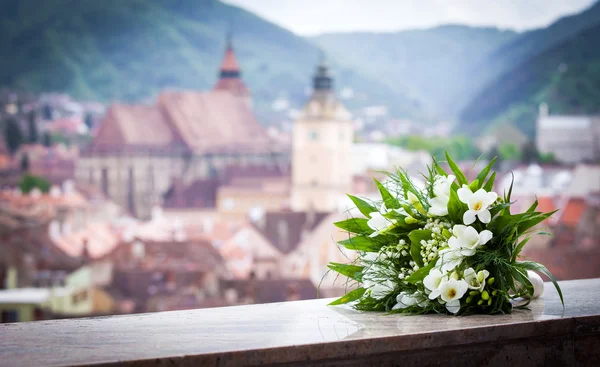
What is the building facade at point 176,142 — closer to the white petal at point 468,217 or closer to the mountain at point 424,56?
the mountain at point 424,56

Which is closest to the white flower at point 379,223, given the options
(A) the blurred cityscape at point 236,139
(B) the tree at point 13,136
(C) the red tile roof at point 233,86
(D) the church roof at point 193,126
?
(A) the blurred cityscape at point 236,139

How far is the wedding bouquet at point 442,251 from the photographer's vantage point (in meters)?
1.76

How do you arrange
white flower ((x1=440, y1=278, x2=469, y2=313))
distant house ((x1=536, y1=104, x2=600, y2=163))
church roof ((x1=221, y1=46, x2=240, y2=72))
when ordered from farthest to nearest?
church roof ((x1=221, y1=46, x2=240, y2=72)) → distant house ((x1=536, y1=104, x2=600, y2=163)) → white flower ((x1=440, y1=278, x2=469, y2=313))

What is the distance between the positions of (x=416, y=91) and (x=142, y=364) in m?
21.3

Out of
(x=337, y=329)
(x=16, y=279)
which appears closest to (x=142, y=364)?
(x=337, y=329)

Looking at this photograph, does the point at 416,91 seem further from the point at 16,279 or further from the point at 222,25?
the point at 16,279

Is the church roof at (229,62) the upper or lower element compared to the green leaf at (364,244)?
upper

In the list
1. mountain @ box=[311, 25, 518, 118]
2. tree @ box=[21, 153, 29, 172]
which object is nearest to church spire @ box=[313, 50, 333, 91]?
mountain @ box=[311, 25, 518, 118]

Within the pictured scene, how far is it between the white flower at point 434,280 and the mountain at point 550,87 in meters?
19.1

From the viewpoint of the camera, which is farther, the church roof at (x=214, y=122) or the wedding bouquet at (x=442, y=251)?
the church roof at (x=214, y=122)

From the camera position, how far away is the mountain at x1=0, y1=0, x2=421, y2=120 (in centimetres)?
2019

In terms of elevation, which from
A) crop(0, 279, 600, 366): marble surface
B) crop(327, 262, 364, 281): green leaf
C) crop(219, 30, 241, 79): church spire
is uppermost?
crop(219, 30, 241, 79): church spire

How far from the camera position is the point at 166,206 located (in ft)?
69.9

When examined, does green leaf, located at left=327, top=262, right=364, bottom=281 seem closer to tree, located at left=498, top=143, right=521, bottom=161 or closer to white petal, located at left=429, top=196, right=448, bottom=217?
white petal, located at left=429, top=196, right=448, bottom=217
